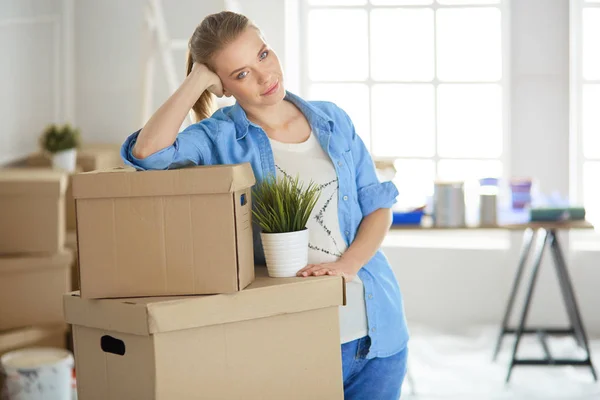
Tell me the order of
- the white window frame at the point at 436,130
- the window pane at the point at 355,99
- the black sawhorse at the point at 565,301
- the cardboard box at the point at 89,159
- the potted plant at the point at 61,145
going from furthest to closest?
the window pane at the point at 355,99
the white window frame at the point at 436,130
the cardboard box at the point at 89,159
the potted plant at the point at 61,145
the black sawhorse at the point at 565,301

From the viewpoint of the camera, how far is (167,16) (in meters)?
4.64

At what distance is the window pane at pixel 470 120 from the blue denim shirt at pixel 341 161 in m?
2.87

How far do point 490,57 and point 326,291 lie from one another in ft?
10.7

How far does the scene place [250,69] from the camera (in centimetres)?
186

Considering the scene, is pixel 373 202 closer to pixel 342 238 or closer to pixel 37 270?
pixel 342 238

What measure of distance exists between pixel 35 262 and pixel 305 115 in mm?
2110

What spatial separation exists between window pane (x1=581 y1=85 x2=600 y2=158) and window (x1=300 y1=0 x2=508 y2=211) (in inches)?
15.9

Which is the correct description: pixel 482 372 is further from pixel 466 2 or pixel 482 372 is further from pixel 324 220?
pixel 324 220

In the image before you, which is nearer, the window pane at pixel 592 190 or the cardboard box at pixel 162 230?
the cardboard box at pixel 162 230

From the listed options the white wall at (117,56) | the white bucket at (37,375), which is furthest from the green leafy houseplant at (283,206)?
the white wall at (117,56)

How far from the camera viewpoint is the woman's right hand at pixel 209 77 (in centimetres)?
186

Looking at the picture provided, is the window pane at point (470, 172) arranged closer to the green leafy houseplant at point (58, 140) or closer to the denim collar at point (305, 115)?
the green leafy houseplant at point (58, 140)

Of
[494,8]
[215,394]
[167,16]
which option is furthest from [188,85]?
[494,8]

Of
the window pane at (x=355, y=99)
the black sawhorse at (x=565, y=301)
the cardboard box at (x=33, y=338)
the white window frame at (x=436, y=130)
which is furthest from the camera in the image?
the window pane at (x=355, y=99)
